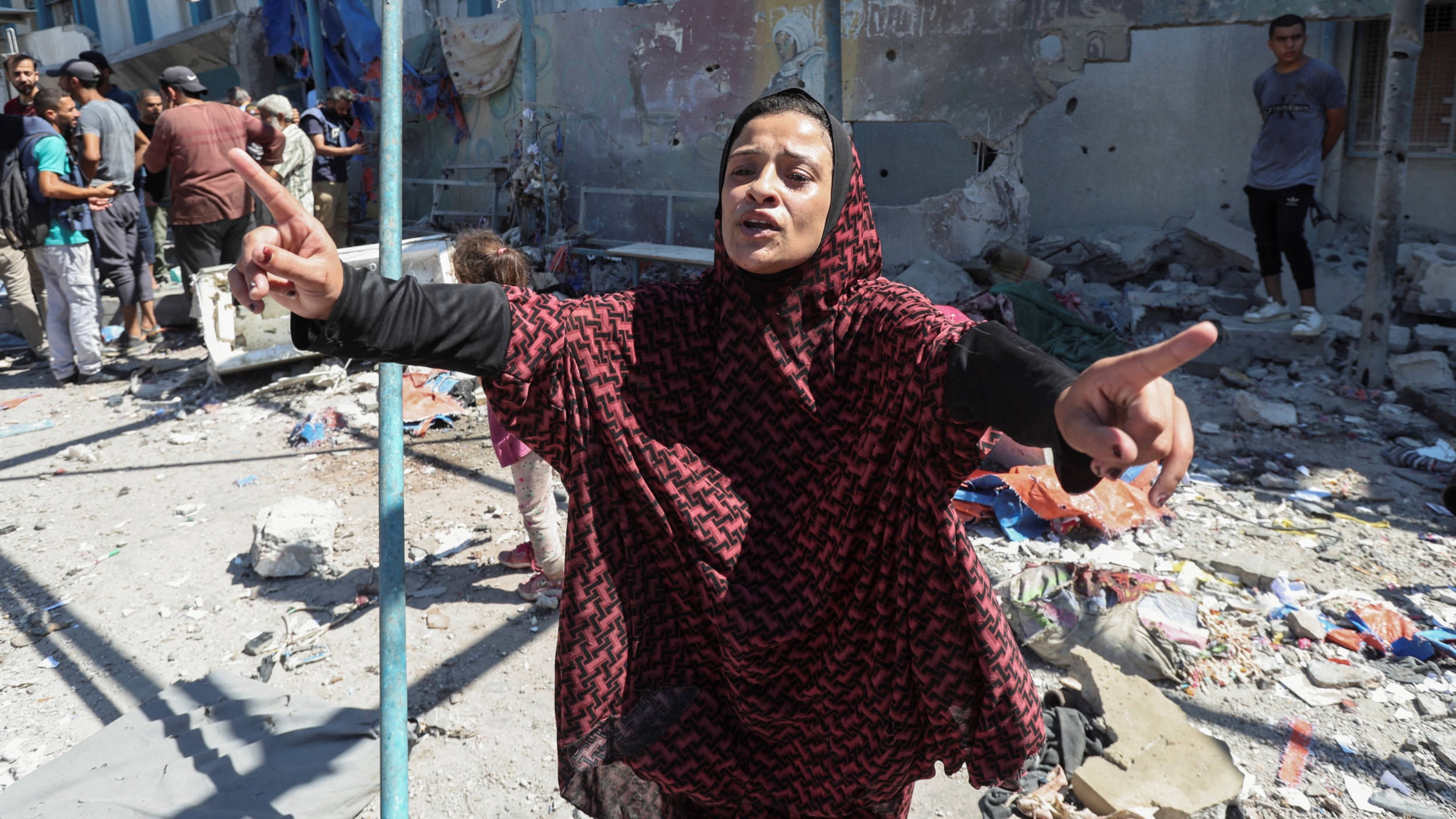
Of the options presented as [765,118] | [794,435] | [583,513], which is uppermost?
[765,118]

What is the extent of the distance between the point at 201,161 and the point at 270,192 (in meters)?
6.60

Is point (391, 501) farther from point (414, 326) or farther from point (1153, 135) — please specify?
point (1153, 135)

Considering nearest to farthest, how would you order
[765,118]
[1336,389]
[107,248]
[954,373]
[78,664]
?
[954,373] < [765,118] < [78,664] < [1336,389] < [107,248]

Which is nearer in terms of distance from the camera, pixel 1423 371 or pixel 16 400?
pixel 1423 371

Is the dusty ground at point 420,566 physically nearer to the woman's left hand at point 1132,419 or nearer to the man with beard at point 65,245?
the man with beard at point 65,245

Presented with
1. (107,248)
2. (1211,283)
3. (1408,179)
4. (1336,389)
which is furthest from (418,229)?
(1408,179)

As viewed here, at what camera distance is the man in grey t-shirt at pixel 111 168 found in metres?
6.65

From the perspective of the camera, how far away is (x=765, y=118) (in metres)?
1.69

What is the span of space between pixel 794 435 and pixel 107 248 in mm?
7158

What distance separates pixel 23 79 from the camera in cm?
681

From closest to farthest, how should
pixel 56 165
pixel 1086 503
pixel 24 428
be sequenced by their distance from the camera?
1. pixel 1086 503
2. pixel 24 428
3. pixel 56 165

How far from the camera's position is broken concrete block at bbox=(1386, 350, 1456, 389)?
19.1ft

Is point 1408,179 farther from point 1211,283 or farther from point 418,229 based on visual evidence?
point 418,229

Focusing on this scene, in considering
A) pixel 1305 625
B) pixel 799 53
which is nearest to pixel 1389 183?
pixel 1305 625
